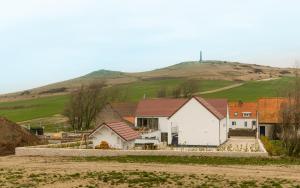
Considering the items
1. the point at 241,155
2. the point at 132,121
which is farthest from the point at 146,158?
the point at 132,121

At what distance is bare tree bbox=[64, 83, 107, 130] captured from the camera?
69.4 m

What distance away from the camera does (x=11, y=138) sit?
132 feet

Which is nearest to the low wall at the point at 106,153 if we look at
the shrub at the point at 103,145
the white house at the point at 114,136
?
the shrub at the point at 103,145

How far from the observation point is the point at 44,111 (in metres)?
94.6

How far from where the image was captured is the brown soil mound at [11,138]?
3872 cm

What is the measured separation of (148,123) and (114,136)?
19.0 metres

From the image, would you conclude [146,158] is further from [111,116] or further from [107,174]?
[111,116]

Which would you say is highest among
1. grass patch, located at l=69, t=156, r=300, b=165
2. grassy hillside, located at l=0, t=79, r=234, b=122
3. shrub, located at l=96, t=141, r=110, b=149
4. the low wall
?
grassy hillside, located at l=0, t=79, r=234, b=122

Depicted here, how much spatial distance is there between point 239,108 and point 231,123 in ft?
7.89

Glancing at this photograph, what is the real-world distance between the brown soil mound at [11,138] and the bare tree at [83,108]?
2614 centimetres

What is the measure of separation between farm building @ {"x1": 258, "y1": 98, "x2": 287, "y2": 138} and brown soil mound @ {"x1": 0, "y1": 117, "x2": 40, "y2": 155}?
94.4 feet

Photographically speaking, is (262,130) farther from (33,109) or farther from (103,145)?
(33,109)

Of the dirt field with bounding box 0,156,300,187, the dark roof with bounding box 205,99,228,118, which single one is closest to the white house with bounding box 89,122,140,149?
the dirt field with bounding box 0,156,300,187

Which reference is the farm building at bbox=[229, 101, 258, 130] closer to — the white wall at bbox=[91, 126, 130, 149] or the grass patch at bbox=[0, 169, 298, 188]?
the white wall at bbox=[91, 126, 130, 149]
